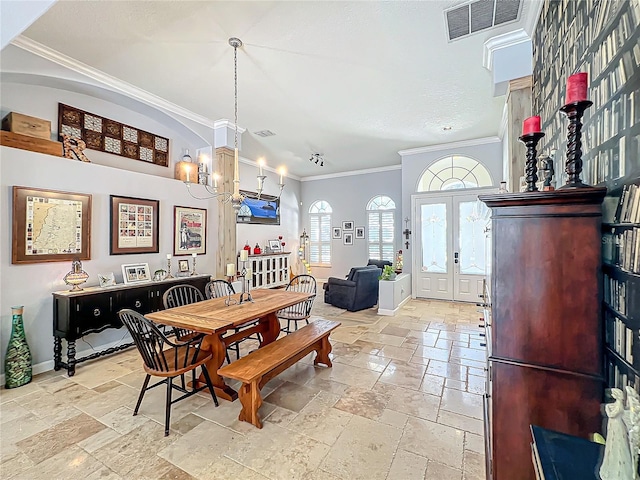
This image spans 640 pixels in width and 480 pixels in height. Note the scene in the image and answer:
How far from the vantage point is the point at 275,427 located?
7.28 ft

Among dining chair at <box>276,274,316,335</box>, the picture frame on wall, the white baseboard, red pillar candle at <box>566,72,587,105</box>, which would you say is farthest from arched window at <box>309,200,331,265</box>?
red pillar candle at <box>566,72,587,105</box>

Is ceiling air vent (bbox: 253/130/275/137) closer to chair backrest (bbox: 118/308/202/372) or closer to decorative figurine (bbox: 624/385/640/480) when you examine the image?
chair backrest (bbox: 118/308/202/372)

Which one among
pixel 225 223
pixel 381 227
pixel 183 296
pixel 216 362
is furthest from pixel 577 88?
pixel 381 227

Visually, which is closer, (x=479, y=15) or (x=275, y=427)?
(x=275, y=427)

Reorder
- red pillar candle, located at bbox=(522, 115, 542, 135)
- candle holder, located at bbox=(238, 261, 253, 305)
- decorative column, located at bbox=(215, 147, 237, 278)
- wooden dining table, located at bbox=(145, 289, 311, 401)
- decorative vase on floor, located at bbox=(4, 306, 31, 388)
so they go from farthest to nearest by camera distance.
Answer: decorative column, located at bbox=(215, 147, 237, 278) → candle holder, located at bbox=(238, 261, 253, 305) → decorative vase on floor, located at bbox=(4, 306, 31, 388) → wooden dining table, located at bbox=(145, 289, 311, 401) → red pillar candle, located at bbox=(522, 115, 542, 135)

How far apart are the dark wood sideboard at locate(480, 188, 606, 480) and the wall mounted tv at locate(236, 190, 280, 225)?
6092mm

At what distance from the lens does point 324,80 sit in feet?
11.7

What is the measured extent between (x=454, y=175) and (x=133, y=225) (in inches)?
240

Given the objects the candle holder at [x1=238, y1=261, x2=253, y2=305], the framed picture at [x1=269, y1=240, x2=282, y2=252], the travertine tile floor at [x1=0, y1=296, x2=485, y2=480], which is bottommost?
the travertine tile floor at [x1=0, y1=296, x2=485, y2=480]

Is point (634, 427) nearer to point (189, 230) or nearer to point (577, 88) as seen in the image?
point (577, 88)

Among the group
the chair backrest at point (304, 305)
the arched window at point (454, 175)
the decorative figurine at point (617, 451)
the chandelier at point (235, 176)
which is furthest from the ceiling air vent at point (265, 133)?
the decorative figurine at point (617, 451)

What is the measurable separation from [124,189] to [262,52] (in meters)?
2.50

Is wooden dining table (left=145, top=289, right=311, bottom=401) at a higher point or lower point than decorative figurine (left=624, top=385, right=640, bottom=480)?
lower

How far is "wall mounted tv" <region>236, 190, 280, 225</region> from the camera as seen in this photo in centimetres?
723
